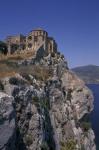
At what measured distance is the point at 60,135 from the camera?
49125mm

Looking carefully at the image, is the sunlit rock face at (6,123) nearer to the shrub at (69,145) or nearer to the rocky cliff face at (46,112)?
the rocky cliff face at (46,112)

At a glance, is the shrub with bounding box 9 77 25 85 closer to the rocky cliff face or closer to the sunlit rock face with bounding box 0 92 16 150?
the rocky cliff face

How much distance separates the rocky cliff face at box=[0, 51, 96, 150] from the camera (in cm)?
→ 2945

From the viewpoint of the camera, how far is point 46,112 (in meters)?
45.2

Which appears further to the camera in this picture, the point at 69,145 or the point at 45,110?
the point at 69,145

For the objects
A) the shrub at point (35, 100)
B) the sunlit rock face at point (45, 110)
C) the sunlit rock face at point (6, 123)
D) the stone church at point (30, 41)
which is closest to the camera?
the sunlit rock face at point (6, 123)

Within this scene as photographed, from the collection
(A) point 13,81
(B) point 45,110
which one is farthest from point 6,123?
(B) point 45,110

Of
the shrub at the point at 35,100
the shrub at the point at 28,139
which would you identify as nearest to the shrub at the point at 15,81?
the shrub at the point at 35,100

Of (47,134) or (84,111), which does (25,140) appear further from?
(84,111)

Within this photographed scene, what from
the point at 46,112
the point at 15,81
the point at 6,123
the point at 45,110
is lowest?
the point at 46,112

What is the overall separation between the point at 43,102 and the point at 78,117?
17983mm

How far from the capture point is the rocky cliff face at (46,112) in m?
29.5

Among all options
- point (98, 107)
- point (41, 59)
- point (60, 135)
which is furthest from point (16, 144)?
point (98, 107)

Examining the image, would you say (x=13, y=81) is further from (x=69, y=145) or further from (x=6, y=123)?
(x=69, y=145)
